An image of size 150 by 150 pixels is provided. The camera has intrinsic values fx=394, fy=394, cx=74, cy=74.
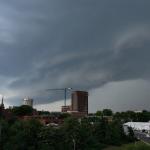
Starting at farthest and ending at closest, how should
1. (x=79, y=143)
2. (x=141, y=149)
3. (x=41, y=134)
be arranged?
1. (x=79, y=143)
2. (x=41, y=134)
3. (x=141, y=149)

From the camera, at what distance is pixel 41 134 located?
316 ft

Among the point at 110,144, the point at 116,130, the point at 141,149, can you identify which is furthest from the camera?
the point at 116,130

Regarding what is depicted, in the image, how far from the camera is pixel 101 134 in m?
142

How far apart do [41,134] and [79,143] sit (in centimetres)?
1605

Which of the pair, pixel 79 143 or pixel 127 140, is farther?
pixel 127 140

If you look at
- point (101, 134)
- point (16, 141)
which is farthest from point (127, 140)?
point (16, 141)

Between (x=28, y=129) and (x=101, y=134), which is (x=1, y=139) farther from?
(x=101, y=134)

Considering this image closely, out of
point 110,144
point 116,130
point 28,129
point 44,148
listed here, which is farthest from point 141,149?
point 116,130

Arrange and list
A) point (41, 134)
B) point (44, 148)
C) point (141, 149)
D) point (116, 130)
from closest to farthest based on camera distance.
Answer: point (141, 149)
point (44, 148)
point (41, 134)
point (116, 130)

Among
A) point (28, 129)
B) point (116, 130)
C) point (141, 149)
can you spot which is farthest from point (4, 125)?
point (116, 130)

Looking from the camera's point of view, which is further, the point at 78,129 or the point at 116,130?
the point at 116,130

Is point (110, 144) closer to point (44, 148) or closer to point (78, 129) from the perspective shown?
point (78, 129)

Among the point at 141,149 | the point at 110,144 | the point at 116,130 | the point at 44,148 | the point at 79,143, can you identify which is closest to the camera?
the point at 141,149

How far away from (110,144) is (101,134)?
6110 millimetres
